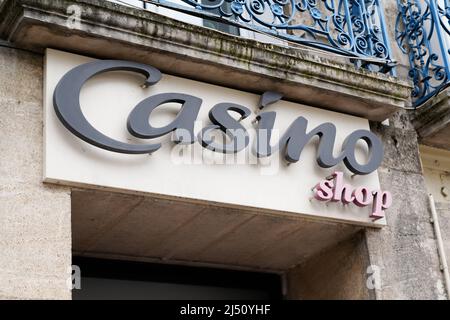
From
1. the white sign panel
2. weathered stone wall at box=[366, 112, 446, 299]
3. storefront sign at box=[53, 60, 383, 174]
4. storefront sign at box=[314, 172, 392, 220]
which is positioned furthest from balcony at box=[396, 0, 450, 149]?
storefront sign at box=[314, 172, 392, 220]

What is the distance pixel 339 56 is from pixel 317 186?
1.29 meters

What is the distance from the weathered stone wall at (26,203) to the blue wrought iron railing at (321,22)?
1.24 meters

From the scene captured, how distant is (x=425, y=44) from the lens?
8.96m

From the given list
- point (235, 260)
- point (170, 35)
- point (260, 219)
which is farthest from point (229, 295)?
point (170, 35)

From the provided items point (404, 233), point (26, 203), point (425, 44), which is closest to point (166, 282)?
point (404, 233)

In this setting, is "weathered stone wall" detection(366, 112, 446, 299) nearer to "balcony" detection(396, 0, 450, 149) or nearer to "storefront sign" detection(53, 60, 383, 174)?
"balcony" detection(396, 0, 450, 149)

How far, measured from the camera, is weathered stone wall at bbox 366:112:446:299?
771 centimetres

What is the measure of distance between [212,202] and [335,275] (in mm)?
1603

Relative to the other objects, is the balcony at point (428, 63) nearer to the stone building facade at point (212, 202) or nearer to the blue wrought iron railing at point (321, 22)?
the stone building facade at point (212, 202)

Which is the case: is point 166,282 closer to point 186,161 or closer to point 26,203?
point 186,161

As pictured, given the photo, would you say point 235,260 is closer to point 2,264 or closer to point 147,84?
point 147,84

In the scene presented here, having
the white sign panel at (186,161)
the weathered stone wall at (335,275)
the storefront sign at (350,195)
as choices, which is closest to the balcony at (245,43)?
the white sign panel at (186,161)

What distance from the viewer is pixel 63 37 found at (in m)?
6.75

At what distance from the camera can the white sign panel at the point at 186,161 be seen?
21.6 feet
